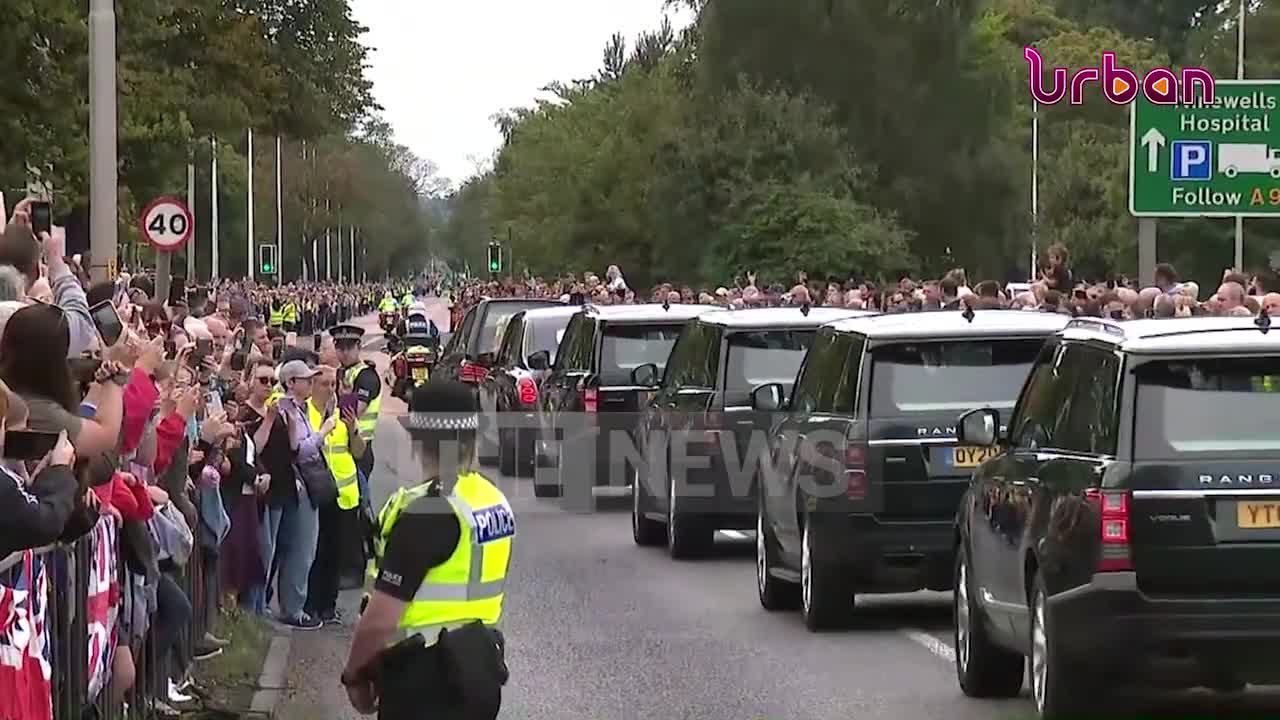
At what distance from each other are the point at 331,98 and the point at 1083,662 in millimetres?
49370

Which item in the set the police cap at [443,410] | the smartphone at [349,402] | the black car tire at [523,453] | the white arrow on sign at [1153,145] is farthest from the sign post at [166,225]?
the police cap at [443,410]

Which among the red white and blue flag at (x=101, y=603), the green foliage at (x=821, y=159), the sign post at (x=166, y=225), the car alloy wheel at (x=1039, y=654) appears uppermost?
the green foliage at (x=821, y=159)

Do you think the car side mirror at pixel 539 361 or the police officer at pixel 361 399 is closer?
the police officer at pixel 361 399

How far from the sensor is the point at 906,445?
1513 cm

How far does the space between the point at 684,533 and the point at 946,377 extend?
18.5ft

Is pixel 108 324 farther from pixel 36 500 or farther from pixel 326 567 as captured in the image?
pixel 36 500

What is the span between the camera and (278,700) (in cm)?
1337

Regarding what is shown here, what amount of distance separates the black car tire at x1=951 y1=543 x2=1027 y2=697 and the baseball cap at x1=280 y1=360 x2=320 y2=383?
518cm

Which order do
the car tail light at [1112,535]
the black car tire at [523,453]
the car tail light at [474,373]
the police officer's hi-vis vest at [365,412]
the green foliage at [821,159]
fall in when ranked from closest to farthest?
1. the car tail light at [1112,535]
2. the police officer's hi-vis vest at [365,412]
3. the black car tire at [523,453]
4. the car tail light at [474,373]
5. the green foliage at [821,159]

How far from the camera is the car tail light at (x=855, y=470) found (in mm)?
15195

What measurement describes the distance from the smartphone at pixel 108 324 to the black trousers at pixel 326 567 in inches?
137

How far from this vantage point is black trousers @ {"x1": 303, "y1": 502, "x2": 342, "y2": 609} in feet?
55.3

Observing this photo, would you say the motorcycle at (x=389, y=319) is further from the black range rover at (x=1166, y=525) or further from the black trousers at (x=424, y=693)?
the black trousers at (x=424, y=693)

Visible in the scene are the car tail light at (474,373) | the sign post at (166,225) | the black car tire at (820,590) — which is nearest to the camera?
the black car tire at (820,590)
